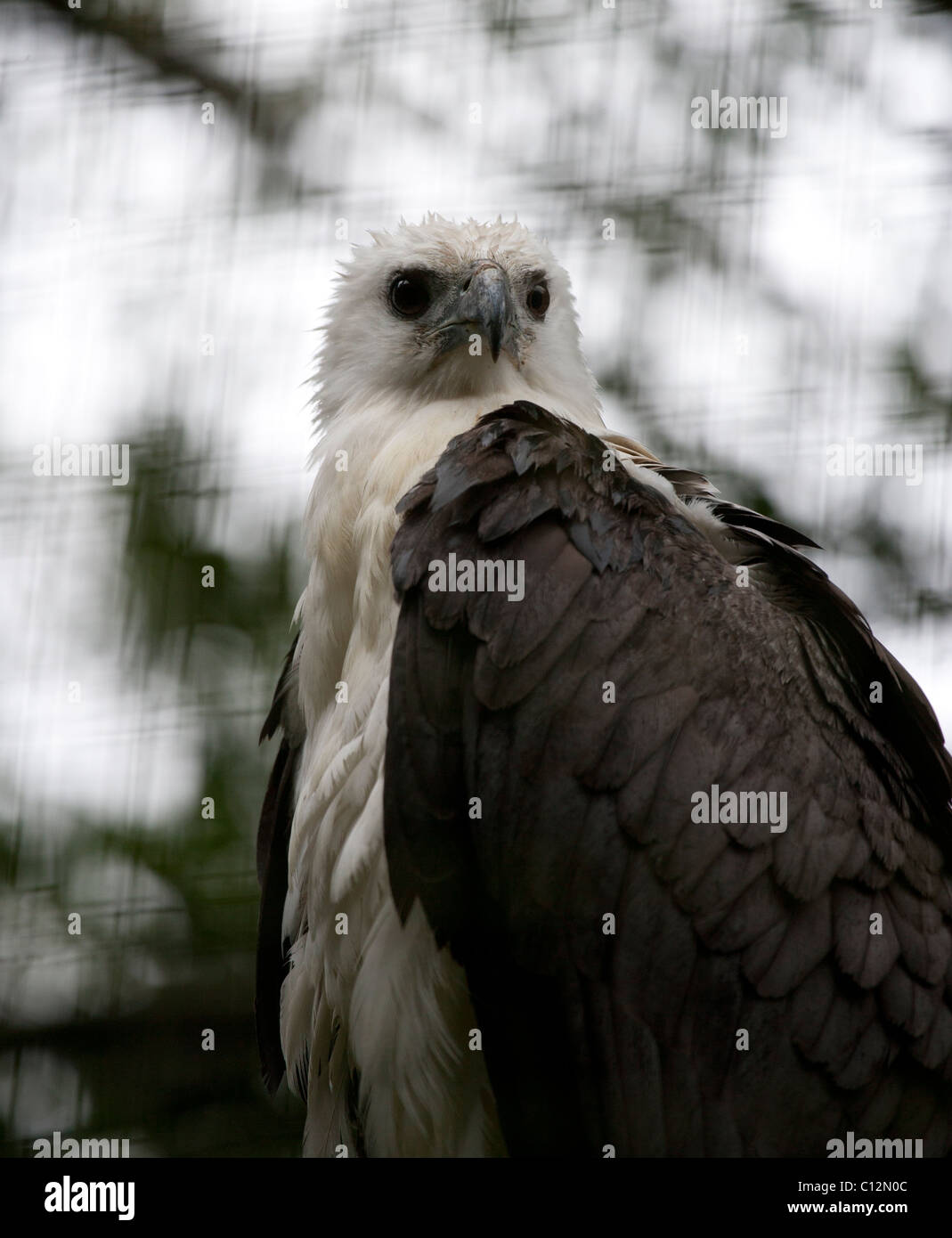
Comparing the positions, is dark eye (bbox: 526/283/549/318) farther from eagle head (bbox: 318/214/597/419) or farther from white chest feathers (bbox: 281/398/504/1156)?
white chest feathers (bbox: 281/398/504/1156)

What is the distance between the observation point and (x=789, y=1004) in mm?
2377

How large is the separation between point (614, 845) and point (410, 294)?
6.06 ft

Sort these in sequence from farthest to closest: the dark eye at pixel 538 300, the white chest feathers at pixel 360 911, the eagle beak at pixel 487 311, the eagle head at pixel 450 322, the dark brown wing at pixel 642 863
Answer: the dark eye at pixel 538 300
the eagle head at pixel 450 322
the eagle beak at pixel 487 311
the white chest feathers at pixel 360 911
the dark brown wing at pixel 642 863

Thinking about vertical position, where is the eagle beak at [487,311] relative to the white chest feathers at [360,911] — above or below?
above

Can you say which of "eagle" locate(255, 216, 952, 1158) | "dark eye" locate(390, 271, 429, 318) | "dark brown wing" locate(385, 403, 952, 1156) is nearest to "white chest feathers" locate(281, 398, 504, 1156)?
"eagle" locate(255, 216, 952, 1158)

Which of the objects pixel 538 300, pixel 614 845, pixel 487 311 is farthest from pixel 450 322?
pixel 614 845

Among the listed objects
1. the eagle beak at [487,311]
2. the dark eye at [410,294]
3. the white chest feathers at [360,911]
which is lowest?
the white chest feathers at [360,911]

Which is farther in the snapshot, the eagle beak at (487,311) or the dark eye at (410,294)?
the dark eye at (410,294)

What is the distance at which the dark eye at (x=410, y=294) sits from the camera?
3426 mm

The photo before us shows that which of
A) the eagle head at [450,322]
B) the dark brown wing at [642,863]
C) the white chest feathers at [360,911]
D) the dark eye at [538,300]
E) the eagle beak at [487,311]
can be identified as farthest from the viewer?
the dark eye at [538,300]

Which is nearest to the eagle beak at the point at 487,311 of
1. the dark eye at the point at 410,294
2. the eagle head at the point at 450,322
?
the eagle head at the point at 450,322

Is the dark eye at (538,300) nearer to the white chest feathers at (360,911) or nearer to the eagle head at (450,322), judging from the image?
the eagle head at (450,322)

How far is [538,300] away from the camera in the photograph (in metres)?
3.58

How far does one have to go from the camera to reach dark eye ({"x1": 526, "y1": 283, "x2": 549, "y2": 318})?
3.55m
